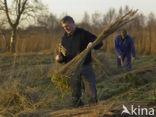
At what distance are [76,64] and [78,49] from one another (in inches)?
10.6

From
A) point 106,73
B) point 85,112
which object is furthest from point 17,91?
point 106,73

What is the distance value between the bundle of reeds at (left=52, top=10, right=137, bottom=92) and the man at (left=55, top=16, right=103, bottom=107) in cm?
10

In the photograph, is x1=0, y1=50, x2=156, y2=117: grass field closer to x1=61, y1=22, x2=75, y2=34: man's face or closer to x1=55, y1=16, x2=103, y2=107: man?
x1=55, y1=16, x2=103, y2=107: man

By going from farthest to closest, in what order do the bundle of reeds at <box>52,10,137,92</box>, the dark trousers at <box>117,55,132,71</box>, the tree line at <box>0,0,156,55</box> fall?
the tree line at <box>0,0,156,55</box> → the dark trousers at <box>117,55,132,71</box> → the bundle of reeds at <box>52,10,137,92</box>

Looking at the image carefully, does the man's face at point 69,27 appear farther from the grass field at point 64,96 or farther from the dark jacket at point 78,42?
the grass field at point 64,96

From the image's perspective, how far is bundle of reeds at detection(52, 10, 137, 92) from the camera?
3.67 meters

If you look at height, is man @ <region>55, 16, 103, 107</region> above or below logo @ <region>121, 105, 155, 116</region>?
above

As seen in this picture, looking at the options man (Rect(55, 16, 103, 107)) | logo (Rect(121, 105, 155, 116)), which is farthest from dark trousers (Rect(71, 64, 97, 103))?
logo (Rect(121, 105, 155, 116))

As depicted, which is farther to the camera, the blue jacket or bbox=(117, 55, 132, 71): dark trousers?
bbox=(117, 55, 132, 71): dark trousers

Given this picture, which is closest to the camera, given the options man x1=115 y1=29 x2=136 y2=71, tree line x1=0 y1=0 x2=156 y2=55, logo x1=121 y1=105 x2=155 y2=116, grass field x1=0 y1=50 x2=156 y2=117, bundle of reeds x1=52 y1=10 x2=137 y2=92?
logo x1=121 y1=105 x2=155 y2=116

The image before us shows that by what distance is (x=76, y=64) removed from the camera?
3.75 metres

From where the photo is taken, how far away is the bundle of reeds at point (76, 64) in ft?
12.1

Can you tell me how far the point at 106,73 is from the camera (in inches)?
306

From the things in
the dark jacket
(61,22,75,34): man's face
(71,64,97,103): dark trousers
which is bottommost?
(71,64,97,103): dark trousers
